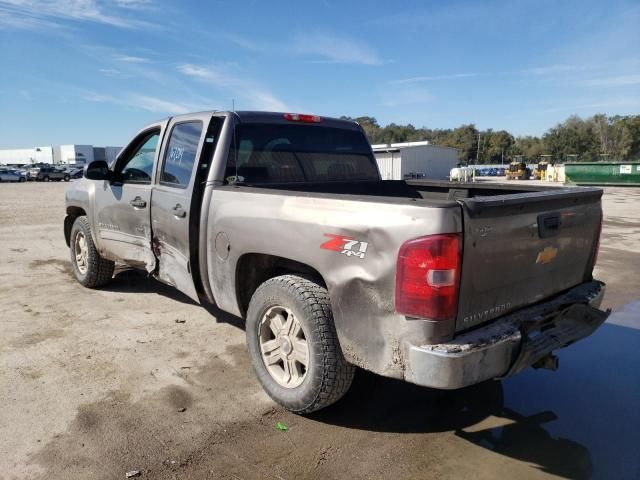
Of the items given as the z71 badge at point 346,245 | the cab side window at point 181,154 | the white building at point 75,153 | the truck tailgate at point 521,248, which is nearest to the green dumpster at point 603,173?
the truck tailgate at point 521,248

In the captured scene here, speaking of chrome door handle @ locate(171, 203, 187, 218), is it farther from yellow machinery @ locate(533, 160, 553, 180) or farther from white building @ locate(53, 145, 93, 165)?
white building @ locate(53, 145, 93, 165)

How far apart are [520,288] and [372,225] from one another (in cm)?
104

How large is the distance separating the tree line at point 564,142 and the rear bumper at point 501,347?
88.3m

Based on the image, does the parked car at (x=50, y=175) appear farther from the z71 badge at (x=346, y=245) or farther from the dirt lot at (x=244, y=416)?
the z71 badge at (x=346, y=245)

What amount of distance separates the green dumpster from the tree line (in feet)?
180

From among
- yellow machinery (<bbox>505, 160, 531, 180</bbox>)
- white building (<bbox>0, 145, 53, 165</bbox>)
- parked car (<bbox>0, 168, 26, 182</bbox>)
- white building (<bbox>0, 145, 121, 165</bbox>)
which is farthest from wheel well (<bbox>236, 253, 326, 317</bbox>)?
white building (<bbox>0, 145, 53, 165</bbox>)

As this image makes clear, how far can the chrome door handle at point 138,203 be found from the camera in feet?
15.2

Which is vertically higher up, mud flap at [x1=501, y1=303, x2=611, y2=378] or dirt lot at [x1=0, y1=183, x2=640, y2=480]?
mud flap at [x1=501, y1=303, x2=611, y2=378]

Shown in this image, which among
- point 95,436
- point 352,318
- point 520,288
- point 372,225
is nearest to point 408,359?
point 352,318

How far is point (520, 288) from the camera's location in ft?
9.61

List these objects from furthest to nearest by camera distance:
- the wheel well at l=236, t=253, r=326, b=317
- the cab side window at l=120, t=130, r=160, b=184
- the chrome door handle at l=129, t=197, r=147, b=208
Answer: the cab side window at l=120, t=130, r=160, b=184, the chrome door handle at l=129, t=197, r=147, b=208, the wheel well at l=236, t=253, r=326, b=317

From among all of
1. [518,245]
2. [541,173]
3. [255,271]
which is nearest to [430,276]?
[518,245]

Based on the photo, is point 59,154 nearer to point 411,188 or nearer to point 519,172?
point 519,172

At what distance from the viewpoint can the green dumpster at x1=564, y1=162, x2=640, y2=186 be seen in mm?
35000
